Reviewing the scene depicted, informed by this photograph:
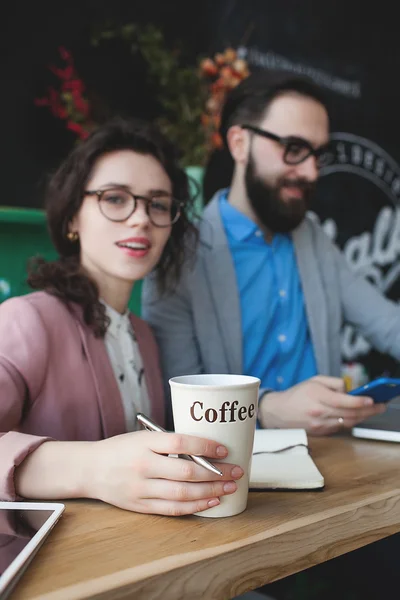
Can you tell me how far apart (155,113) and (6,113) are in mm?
741

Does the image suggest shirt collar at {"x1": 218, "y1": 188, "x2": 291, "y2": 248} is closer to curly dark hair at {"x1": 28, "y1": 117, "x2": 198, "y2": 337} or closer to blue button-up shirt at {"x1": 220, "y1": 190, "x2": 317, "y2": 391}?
A: blue button-up shirt at {"x1": 220, "y1": 190, "x2": 317, "y2": 391}

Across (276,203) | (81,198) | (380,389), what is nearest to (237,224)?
(276,203)

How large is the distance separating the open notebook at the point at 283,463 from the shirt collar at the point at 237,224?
→ 95 cm

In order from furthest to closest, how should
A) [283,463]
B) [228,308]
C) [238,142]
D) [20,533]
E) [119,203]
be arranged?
1. [238,142]
2. [228,308]
3. [119,203]
4. [283,463]
5. [20,533]

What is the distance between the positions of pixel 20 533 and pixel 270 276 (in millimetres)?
1387

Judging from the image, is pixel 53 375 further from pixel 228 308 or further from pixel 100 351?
pixel 228 308

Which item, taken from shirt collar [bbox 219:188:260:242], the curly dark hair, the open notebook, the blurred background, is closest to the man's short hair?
shirt collar [bbox 219:188:260:242]

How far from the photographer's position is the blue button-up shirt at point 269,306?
6.04 ft

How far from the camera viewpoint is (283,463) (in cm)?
90

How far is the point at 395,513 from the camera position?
2.55 feet

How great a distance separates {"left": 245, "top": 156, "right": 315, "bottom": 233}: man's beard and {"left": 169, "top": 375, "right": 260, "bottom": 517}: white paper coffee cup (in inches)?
50.6

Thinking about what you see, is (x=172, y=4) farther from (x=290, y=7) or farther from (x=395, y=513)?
(x=395, y=513)

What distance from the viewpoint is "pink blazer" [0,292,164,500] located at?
101 centimetres

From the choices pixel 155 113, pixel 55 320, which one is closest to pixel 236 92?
pixel 155 113
